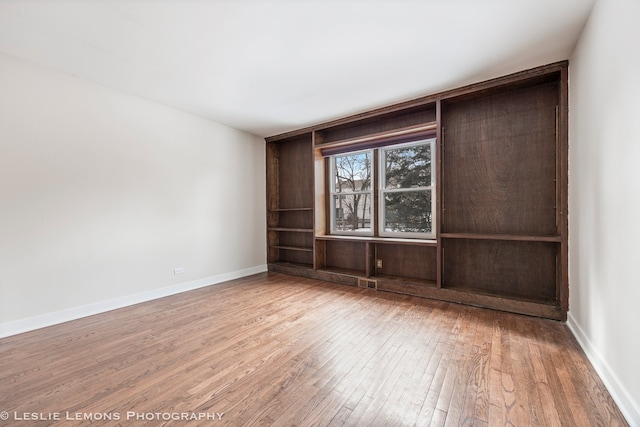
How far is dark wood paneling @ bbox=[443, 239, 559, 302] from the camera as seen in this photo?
2.90 metres

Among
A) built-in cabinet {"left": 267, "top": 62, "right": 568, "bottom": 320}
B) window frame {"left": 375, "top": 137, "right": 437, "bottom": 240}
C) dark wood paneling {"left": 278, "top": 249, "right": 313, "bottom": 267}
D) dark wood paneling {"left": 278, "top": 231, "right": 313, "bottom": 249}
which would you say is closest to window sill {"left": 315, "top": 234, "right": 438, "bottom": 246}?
built-in cabinet {"left": 267, "top": 62, "right": 568, "bottom": 320}

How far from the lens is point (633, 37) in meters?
1.39

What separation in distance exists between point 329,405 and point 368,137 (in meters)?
3.41

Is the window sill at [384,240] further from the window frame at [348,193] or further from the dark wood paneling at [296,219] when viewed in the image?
the dark wood paneling at [296,219]

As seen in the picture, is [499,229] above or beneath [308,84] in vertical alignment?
beneath

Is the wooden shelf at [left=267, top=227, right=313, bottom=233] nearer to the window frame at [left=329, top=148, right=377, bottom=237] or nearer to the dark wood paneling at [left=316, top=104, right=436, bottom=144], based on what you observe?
the window frame at [left=329, top=148, right=377, bottom=237]

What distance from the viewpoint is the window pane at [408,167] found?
3.73 meters

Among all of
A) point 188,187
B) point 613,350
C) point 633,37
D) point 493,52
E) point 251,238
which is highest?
point 493,52

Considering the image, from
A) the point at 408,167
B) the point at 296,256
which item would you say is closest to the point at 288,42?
the point at 408,167

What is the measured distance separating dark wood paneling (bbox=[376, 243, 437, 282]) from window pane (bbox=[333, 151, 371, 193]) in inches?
42.1

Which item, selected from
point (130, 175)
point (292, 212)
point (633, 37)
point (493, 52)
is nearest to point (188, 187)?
point (130, 175)

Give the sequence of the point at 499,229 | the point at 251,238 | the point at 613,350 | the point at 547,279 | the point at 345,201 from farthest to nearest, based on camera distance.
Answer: the point at 251,238 < the point at 345,201 < the point at 499,229 < the point at 547,279 < the point at 613,350

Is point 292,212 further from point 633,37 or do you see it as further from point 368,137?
point 633,37

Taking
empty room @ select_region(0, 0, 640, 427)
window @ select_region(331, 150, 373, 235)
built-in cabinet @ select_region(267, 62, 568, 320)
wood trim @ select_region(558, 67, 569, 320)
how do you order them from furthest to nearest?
window @ select_region(331, 150, 373, 235) < built-in cabinet @ select_region(267, 62, 568, 320) < wood trim @ select_region(558, 67, 569, 320) < empty room @ select_region(0, 0, 640, 427)
